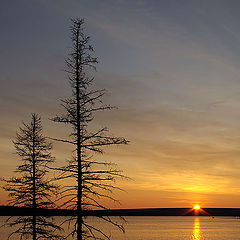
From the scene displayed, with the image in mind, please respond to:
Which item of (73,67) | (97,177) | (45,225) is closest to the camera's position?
(97,177)

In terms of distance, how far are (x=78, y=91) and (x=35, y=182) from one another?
46.6ft

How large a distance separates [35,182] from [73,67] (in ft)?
48.0

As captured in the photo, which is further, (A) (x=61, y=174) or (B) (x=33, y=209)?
(B) (x=33, y=209)

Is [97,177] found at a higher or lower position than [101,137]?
lower

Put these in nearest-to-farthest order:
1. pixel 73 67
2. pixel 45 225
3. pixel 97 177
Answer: pixel 97 177, pixel 73 67, pixel 45 225

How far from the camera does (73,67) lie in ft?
86.3

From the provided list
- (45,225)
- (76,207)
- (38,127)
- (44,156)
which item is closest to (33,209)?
(45,225)

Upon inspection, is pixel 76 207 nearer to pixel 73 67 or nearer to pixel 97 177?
pixel 97 177

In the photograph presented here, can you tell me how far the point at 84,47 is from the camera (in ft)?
86.6

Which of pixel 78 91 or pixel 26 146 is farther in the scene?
pixel 26 146

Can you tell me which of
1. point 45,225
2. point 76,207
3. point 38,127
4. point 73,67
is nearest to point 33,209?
point 45,225

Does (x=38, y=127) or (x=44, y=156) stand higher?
(x=38, y=127)

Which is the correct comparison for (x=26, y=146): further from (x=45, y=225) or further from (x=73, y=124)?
(x=73, y=124)

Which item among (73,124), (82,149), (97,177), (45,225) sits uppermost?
(73,124)
